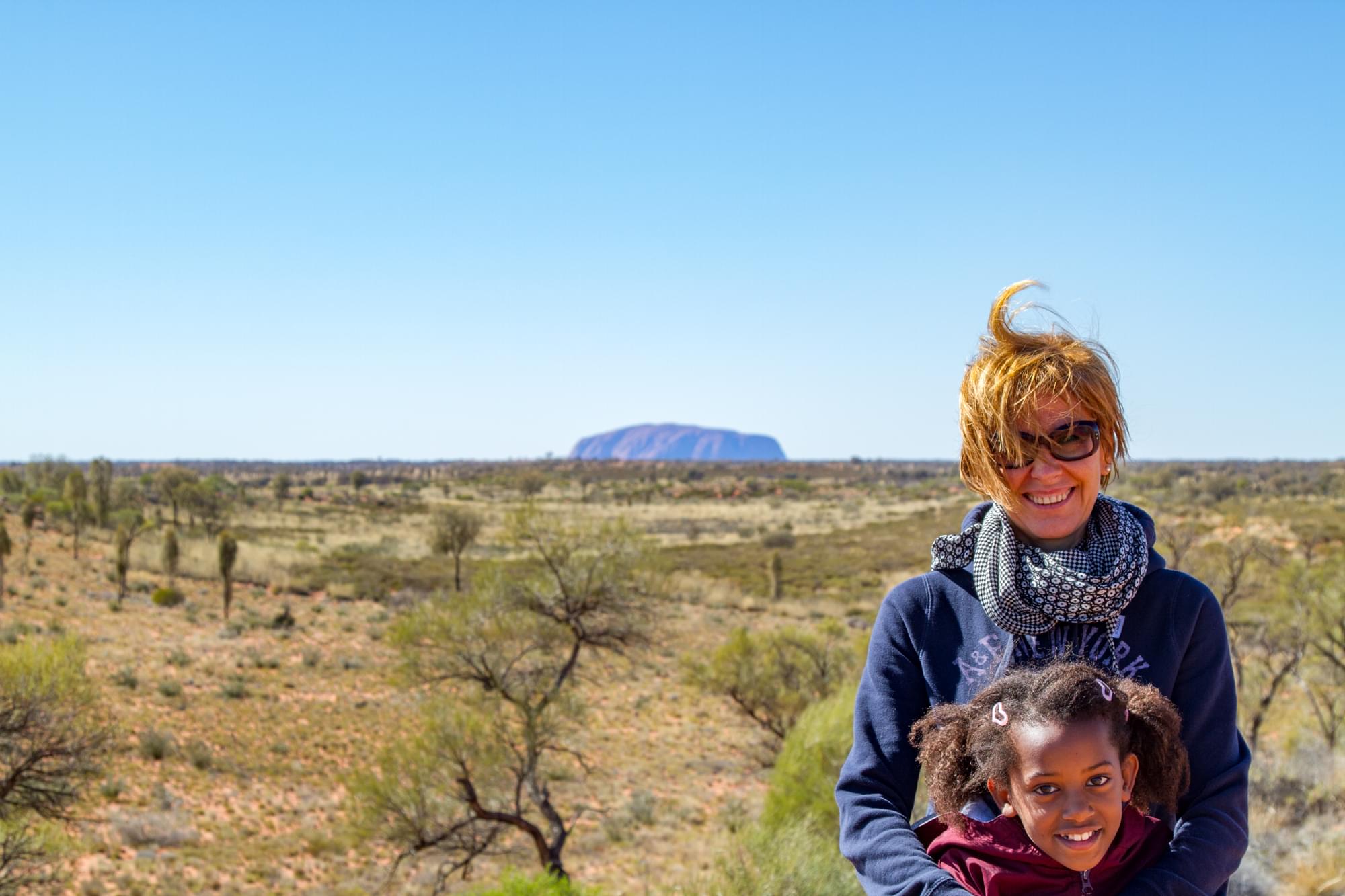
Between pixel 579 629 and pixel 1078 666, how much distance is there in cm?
1320

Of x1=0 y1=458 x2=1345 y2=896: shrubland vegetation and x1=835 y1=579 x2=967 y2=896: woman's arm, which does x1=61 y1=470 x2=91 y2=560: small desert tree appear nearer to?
x1=0 y1=458 x2=1345 y2=896: shrubland vegetation

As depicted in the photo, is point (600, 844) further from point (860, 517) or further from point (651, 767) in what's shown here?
point (860, 517)

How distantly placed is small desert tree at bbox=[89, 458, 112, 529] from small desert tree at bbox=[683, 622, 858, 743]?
36106 mm

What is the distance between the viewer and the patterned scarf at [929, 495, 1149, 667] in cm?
160

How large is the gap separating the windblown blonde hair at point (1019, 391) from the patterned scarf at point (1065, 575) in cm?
11

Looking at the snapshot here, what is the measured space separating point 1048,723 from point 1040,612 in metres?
0.24

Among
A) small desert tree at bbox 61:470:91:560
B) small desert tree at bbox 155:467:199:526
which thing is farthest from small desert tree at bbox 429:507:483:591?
small desert tree at bbox 155:467:199:526

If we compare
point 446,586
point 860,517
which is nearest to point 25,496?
point 446,586

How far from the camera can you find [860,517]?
222ft

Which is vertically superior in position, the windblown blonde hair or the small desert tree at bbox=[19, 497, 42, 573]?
the windblown blonde hair

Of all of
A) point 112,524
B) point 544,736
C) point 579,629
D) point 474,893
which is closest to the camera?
point 474,893

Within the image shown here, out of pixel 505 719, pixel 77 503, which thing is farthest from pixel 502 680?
pixel 77 503

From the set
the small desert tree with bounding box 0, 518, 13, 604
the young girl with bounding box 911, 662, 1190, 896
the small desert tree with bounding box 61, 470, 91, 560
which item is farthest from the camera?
the small desert tree with bounding box 61, 470, 91, 560

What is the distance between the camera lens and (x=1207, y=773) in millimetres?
1621
